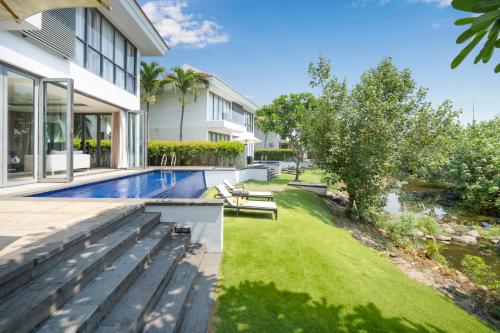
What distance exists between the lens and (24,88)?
29.1 ft

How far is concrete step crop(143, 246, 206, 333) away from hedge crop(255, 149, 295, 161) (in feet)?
122

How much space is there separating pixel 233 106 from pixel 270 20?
13.6 m

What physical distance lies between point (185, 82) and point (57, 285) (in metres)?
22.6

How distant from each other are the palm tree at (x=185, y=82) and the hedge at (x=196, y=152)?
5.53 m

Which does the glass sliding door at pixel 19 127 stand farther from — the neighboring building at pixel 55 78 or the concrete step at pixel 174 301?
the concrete step at pixel 174 301

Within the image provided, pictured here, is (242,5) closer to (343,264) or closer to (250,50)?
(250,50)

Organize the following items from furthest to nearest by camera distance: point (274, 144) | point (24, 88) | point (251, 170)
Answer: point (274, 144) → point (251, 170) → point (24, 88)

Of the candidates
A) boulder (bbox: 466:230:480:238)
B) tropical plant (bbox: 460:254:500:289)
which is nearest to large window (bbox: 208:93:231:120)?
boulder (bbox: 466:230:480:238)

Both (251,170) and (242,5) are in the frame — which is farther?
(251,170)

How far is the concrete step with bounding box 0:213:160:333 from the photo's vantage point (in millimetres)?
2328

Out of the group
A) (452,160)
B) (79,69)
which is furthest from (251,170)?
(452,160)

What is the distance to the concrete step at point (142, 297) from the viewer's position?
2779 mm

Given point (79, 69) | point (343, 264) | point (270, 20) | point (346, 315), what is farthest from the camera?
point (270, 20)

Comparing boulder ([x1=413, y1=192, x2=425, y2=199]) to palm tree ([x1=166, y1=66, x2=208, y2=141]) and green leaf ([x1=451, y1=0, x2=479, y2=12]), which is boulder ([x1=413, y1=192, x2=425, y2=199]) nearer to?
palm tree ([x1=166, y1=66, x2=208, y2=141])
